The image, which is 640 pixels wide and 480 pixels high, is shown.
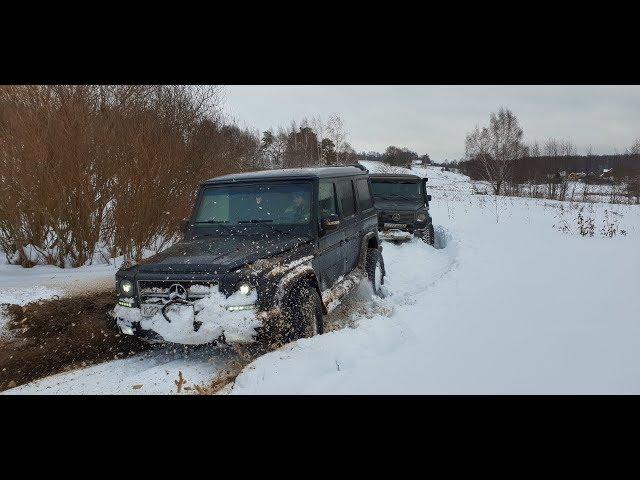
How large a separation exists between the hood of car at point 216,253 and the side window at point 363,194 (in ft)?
7.17

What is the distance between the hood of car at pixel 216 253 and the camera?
385cm

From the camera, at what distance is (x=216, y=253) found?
13.7 feet

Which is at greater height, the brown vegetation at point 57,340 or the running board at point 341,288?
the running board at point 341,288

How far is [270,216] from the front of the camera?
16.4 feet

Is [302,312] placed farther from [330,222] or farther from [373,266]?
[373,266]

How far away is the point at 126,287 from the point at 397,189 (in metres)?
8.97

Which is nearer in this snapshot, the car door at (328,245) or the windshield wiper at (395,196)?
the car door at (328,245)

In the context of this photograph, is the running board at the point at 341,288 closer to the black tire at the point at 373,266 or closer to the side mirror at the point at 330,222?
the black tire at the point at 373,266

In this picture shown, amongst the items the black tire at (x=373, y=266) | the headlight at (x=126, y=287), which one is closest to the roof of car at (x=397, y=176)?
the black tire at (x=373, y=266)

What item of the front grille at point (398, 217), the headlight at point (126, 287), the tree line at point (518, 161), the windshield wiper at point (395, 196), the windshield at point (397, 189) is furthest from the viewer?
the tree line at point (518, 161)
